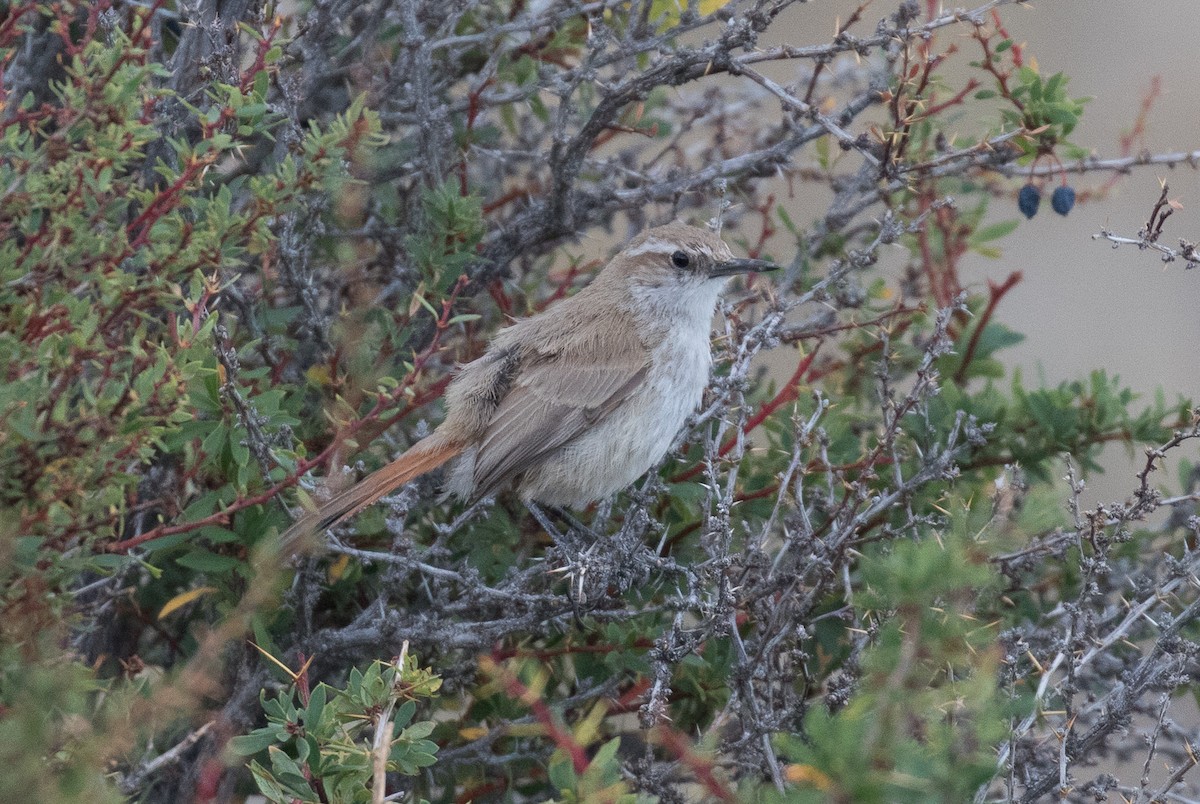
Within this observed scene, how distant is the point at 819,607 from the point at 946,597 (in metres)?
1.51

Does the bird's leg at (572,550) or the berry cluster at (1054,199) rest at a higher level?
the berry cluster at (1054,199)

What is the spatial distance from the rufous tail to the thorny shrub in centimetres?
9

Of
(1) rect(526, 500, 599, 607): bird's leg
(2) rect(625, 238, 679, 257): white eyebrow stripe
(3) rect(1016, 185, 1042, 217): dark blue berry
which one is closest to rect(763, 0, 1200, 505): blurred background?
(2) rect(625, 238, 679, 257): white eyebrow stripe

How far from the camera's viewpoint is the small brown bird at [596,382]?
12.9 feet

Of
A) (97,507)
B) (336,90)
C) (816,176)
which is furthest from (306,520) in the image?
(816,176)

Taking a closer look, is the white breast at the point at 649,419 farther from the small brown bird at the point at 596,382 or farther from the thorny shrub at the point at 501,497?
the thorny shrub at the point at 501,497

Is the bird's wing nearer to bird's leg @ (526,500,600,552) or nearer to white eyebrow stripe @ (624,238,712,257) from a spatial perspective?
bird's leg @ (526,500,600,552)

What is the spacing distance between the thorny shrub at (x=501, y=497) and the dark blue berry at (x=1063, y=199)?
0.15m

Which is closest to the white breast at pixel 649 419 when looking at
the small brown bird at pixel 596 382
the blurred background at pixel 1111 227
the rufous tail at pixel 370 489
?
the small brown bird at pixel 596 382

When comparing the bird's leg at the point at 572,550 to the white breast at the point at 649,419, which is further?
the white breast at the point at 649,419

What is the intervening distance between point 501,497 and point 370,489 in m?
0.82

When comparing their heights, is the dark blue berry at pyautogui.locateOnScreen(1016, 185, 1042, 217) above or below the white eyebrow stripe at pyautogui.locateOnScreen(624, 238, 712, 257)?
above

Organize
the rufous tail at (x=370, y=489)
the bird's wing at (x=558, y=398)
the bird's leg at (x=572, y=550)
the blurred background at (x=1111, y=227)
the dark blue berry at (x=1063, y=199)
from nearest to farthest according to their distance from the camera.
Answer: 1. the rufous tail at (x=370, y=489)
2. the bird's leg at (x=572, y=550)
3. the dark blue berry at (x=1063, y=199)
4. the bird's wing at (x=558, y=398)
5. the blurred background at (x=1111, y=227)

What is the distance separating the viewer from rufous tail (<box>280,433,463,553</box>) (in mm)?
3115
